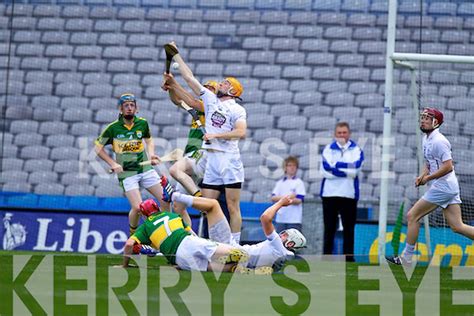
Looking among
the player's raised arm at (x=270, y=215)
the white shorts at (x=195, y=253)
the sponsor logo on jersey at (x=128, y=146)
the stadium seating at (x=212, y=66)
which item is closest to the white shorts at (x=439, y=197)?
the player's raised arm at (x=270, y=215)

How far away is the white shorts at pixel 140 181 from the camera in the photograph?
14.7 meters

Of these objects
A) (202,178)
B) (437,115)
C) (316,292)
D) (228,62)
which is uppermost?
(228,62)

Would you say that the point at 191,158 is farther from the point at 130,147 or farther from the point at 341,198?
the point at 341,198

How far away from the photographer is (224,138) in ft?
43.6

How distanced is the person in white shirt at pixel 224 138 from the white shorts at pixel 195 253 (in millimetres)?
2362

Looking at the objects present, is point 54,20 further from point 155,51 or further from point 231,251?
point 231,251

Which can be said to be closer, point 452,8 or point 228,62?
point 452,8

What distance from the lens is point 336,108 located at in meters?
20.8

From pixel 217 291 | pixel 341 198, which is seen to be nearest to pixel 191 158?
pixel 341 198

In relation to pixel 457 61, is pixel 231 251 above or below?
below

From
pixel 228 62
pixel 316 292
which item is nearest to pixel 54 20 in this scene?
pixel 228 62

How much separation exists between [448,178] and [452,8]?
7.35 meters

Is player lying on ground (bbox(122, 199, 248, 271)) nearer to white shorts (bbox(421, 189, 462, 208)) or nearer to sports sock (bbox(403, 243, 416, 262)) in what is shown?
sports sock (bbox(403, 243, 416, 262))

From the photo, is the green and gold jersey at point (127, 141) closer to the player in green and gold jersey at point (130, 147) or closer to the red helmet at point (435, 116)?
the player in green and gold jersey at point (130, 147)
